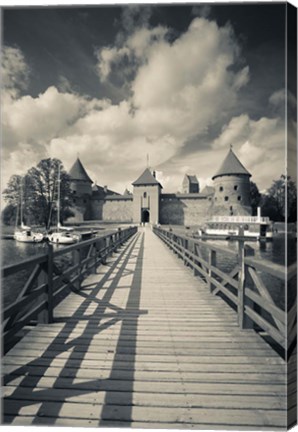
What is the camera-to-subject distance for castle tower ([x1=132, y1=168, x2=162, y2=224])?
40344mm

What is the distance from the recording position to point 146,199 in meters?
40.3

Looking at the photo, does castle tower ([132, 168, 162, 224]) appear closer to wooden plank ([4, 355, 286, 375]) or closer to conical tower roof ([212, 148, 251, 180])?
conical tower roof ([212, 148, 251, 180])

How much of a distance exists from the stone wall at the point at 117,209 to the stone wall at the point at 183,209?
18.0 feet

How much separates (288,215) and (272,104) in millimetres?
1034

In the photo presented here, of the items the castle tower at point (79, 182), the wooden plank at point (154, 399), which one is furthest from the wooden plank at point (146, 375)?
the castle tower at point (79, 182)

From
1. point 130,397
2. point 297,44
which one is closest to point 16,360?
point 130,397

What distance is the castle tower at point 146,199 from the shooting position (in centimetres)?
4034

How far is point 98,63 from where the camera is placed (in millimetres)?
2674

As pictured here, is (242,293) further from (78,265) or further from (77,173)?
(77,173)

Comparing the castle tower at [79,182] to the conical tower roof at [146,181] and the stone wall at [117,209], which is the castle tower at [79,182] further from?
the conical tower roof at [146,181]

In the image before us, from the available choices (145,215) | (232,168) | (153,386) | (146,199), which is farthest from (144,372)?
(145,215)

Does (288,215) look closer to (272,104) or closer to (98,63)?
(272,104)

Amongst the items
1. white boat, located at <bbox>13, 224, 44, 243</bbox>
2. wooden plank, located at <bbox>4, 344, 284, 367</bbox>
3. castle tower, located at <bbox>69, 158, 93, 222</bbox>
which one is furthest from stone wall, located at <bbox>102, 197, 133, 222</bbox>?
wooden plank, located at <bbox>4, 344, 284, 367</bbox>

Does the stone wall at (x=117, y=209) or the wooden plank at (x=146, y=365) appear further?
the stone wall at (x=117, y=209)
